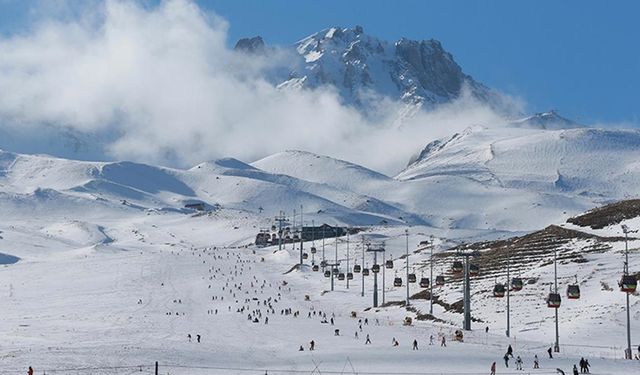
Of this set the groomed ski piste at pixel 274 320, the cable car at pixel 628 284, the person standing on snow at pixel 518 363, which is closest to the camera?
the person standing on snow at pixel 518 363

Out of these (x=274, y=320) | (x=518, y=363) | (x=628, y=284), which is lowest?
(x=518, y=363)

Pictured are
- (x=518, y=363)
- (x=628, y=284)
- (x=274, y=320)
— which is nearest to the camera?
(x=518, y=363)

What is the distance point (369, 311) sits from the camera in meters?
92.4

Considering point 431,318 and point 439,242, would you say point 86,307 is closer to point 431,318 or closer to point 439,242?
point 431,318

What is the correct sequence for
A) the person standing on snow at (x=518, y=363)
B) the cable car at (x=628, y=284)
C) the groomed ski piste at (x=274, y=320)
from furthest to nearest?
the cable car at (x=628, y=284) < the groomed ski piste at (x=274, y=320) < the person standing on snow at (x=518, y=363)

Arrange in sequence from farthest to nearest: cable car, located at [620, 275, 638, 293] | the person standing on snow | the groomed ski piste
Result: cable car, located at [620, 275, 638, 293], the groomed ski piste, the person standing on snow

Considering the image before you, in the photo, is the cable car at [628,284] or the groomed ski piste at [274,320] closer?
the groomed ski piste at [274,320]

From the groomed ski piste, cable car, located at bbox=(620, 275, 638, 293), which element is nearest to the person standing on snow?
the groomed ski piste

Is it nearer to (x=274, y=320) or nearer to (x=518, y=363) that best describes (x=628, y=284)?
(x=518, y=363)

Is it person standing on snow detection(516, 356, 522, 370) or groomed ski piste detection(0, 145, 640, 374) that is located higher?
groomed ski piste detection(0, 145, 640, 374)

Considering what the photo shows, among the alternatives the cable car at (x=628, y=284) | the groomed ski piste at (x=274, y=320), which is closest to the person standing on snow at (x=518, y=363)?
the groomed ski piste at (x=274, y=320)

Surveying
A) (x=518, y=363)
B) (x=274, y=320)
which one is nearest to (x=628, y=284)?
(x=518, y=363)

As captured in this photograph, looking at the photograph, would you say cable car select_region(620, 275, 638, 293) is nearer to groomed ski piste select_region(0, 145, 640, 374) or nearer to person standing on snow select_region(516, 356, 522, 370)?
groomed ski piste select_region(0, 145, 640, 374)

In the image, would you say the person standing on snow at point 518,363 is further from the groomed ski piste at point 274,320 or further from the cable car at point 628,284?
the cable car at point 628,284
